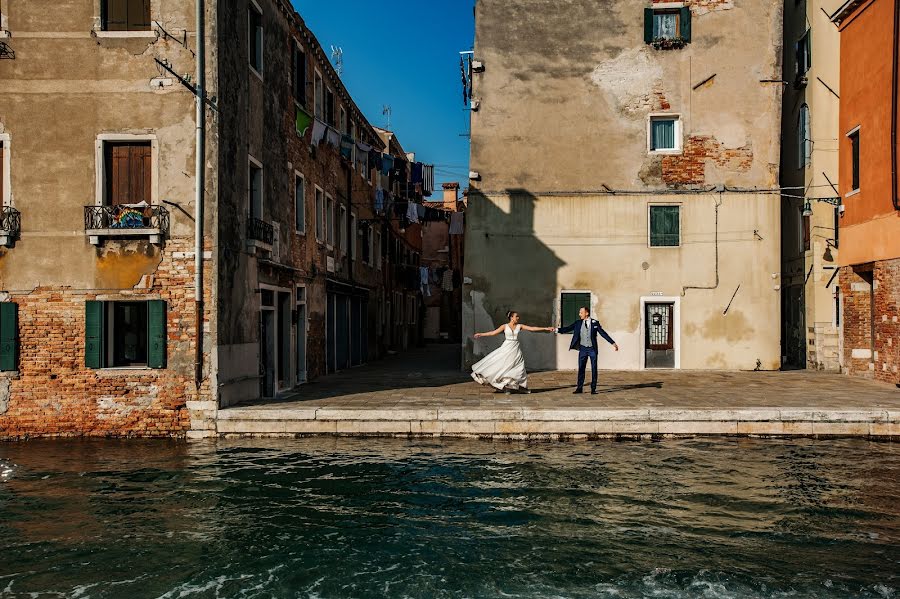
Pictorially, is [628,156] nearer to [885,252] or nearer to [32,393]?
[885,252]

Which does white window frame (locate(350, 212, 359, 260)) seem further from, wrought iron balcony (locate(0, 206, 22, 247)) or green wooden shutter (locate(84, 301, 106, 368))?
wrought iron balcony (locate(0, 206, 22, 247))

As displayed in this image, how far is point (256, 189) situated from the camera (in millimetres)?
15312

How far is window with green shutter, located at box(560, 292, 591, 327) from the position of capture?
807 inches

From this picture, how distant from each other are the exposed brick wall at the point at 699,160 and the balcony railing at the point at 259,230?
35.2 ft

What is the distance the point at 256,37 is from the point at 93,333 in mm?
6712

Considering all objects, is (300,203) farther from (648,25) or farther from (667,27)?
(667,27)

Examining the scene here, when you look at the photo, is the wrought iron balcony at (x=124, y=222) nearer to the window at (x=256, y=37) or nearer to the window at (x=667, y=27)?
the window at (x=256, y=37)

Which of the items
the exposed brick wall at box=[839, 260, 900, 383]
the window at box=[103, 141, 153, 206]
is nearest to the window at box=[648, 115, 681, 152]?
the exposed brick wall at box=[839, 260, 900, 383]

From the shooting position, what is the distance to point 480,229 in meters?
20.8

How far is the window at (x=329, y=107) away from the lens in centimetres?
2188

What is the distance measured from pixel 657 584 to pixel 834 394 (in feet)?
32.7

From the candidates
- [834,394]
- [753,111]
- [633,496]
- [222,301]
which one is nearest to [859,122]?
[753,111]

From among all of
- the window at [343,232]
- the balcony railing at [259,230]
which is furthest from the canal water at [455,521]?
the window at [343,232]

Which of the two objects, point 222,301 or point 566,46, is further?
point 566,46
